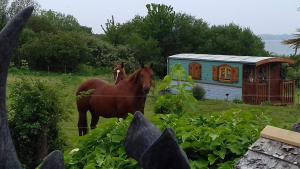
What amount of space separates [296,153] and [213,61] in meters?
12.3

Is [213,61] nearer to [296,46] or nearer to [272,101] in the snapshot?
[272,101]

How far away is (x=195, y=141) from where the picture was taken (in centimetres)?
224

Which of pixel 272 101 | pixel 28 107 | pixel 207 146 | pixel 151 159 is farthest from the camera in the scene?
pixel 272 101

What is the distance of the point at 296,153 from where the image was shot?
4.34 feet

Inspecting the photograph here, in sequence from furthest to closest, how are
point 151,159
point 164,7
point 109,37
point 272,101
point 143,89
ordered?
point 109,37
point 164,7
point 272,101
point 143,89
point 151,159

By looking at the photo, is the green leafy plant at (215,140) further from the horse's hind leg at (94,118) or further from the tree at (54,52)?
the tree at (54,52)

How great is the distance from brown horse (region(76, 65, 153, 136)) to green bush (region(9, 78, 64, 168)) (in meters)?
1.06

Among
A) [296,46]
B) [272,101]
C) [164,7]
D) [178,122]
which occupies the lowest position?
[272,101]

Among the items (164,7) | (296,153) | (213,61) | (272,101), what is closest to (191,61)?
(213,61)

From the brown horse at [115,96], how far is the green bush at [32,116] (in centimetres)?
106

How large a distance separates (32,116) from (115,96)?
160 centimetres

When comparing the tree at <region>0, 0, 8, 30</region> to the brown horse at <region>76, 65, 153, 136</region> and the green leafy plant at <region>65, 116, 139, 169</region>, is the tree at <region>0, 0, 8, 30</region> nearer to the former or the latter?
the brown horse at <region>76, 65, 153, 136</region>

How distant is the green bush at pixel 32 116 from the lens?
17.7 ft

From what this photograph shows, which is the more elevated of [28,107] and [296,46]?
[296,46]
